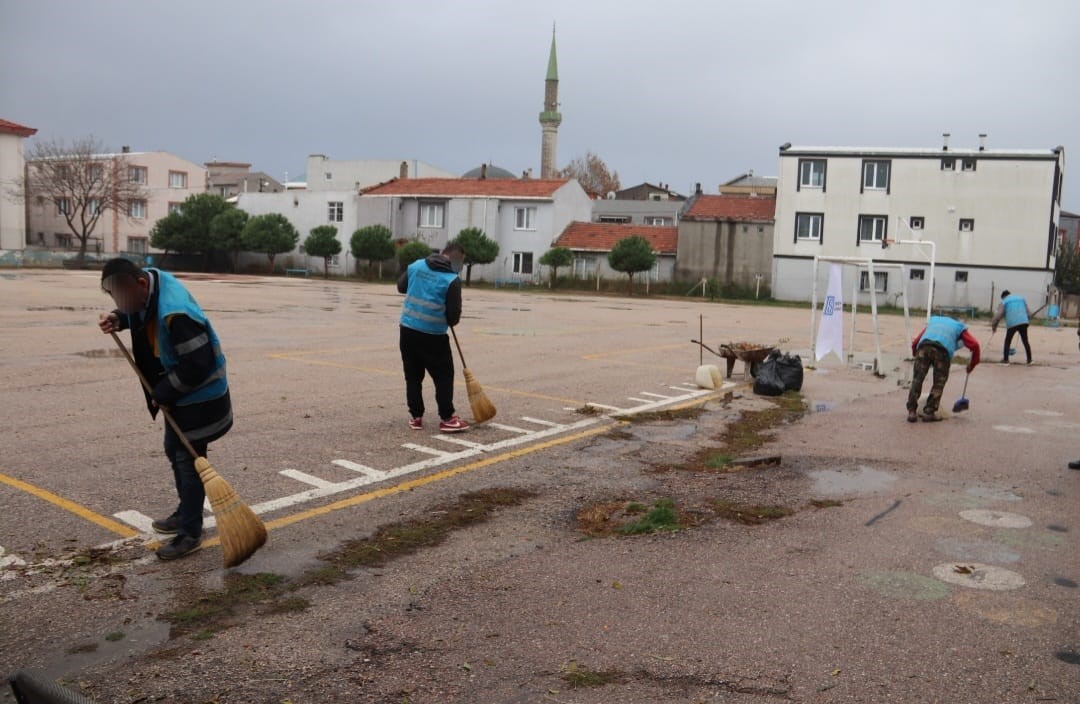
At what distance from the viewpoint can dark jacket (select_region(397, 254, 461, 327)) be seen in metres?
8.53

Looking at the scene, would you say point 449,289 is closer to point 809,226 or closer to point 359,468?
point 359,468

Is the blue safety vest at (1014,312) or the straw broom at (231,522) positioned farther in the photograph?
the blue safety vest at (1014,312)

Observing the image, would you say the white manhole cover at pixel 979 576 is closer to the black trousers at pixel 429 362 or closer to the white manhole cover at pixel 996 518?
the white manhole cover at pixel 996 518

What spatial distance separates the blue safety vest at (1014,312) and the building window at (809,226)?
1392 inches

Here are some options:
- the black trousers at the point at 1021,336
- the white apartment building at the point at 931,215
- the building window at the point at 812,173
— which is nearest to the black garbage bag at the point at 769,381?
the black trousers at the point at 1021,336

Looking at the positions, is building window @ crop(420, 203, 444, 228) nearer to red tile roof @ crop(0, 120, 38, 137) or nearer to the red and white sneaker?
red tile roof @ crop(0, 120, 38, 137)

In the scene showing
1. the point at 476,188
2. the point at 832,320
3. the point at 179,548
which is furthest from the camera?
the point at 476,188

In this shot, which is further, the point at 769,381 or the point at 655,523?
the point at 769,381

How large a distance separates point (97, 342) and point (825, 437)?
11.6 m

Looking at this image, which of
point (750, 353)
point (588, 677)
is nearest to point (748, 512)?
point (588, 677)

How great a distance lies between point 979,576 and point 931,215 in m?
50.5

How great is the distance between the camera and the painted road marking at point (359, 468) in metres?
6.95

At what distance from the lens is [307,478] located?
6.70 m

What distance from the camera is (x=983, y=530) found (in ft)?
19.6
